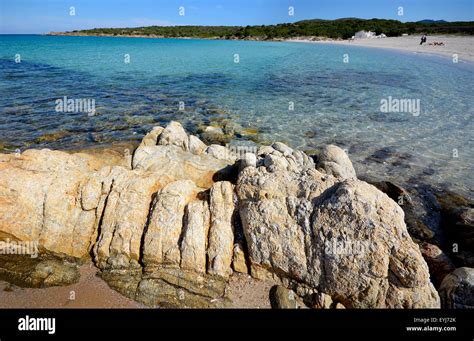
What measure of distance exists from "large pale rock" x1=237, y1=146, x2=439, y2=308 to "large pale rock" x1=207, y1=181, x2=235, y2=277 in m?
0.35

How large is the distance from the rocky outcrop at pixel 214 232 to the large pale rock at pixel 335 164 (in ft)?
8.35

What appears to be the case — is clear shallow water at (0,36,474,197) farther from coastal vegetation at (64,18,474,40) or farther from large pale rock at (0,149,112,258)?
coastal vegetation at (64,18,474,40)

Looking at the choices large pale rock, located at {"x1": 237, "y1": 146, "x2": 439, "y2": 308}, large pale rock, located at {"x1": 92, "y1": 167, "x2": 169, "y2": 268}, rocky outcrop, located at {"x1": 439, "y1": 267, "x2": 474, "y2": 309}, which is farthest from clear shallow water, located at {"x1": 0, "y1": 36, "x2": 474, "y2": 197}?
large pale rock, located at {"x1": 92, "y1": 167, "x2": 169, "y2": 268}

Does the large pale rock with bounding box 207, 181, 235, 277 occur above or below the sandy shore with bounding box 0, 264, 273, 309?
above

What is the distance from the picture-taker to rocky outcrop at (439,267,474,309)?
5.60 metres

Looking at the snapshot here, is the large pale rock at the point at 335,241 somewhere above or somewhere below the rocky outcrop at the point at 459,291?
above

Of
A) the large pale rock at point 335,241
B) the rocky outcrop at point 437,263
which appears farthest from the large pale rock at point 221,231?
the rocky outcrop at point 437,263

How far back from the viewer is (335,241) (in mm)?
5809

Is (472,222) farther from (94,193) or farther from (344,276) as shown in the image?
(94,193)

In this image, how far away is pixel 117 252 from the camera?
659 centimetres

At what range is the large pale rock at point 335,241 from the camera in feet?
18.1

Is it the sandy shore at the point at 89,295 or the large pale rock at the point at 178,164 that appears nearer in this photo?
the sandy shore at the point at 89,295

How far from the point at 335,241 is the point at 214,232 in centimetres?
255

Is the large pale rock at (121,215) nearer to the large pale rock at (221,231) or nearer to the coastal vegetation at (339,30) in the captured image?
the large pale rock at (221,231)
